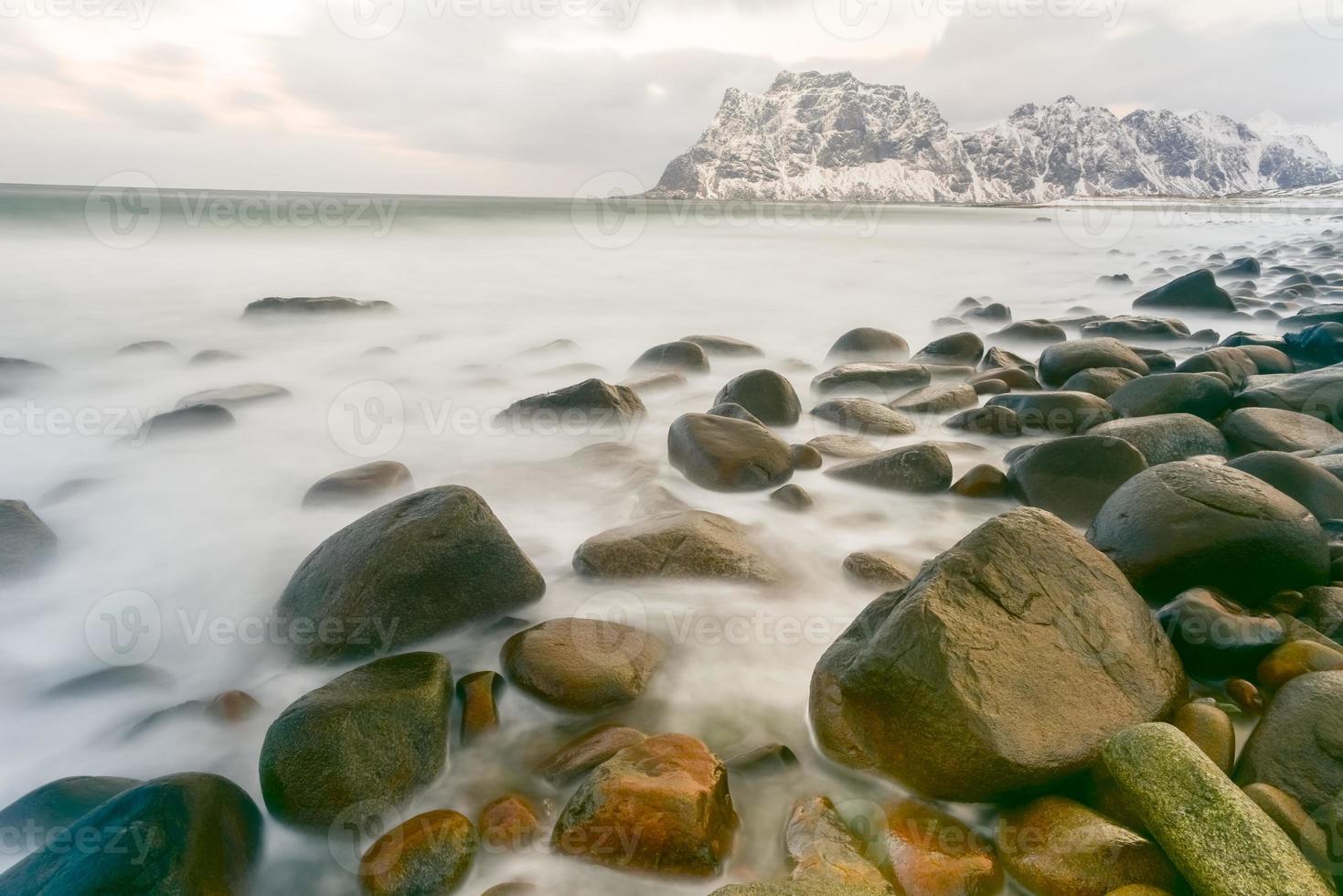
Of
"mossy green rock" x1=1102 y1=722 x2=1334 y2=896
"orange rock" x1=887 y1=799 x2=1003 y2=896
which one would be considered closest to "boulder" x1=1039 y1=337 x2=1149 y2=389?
"mossy green rock" x1=1102 y1=722 x2=1334 y2=896

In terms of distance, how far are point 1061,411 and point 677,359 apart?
11.1ft

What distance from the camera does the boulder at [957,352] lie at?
22.8ft

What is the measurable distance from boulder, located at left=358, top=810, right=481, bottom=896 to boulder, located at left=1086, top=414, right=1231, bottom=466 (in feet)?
12.0

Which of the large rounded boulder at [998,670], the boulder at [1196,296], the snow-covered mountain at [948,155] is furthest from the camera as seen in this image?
the snow-covered mountain at [948,155]

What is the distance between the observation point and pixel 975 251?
23953 mm

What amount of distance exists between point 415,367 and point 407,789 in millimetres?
6348

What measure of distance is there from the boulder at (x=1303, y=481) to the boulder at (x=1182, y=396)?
1362 millimetres

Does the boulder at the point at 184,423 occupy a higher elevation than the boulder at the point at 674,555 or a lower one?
higher

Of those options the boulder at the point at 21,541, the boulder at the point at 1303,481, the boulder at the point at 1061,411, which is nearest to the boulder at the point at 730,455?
the boulder at the point at 1061,411

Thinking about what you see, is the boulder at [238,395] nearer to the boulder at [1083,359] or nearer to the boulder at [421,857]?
the boulder at [421,857]

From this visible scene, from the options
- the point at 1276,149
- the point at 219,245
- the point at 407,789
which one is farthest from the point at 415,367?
the point at 1276,149

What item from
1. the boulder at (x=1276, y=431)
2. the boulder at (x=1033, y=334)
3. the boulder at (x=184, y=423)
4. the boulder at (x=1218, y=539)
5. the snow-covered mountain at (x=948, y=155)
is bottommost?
the boulder at (x=1033, y=334)

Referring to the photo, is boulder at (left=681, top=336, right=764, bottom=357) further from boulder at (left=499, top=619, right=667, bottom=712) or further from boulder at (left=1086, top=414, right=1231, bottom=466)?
boulder at (left=499, top=619, right=667, bottom=712)

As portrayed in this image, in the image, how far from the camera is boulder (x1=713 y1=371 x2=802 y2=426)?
5191 millimetres
